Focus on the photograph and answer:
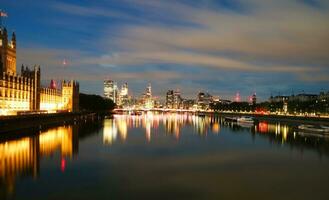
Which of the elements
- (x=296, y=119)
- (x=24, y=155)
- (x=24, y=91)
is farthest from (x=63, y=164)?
(x=296, y=119)

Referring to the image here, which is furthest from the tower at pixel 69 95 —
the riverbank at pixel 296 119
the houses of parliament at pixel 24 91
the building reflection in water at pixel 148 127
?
the riverbank at pixel 296 119

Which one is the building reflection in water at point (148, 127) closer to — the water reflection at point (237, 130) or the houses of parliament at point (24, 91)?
the water reflection at point (237, 130)

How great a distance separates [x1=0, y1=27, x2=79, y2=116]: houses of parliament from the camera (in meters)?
68.5

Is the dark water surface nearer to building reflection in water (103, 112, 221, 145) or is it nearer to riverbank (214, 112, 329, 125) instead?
building reflection in water (103, 112, 221, 145)

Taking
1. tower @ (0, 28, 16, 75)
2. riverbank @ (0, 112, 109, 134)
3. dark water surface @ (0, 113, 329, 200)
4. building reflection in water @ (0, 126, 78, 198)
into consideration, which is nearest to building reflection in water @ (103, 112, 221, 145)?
building reflection in water @ (0, 126, 78, 198)

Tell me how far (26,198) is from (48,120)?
57.0 meters

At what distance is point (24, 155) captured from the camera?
34.1 meters

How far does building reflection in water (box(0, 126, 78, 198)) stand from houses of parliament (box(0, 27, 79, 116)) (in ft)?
81.1

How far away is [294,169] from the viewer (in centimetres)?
3192

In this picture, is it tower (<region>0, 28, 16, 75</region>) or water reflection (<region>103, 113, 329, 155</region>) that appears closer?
water reflection (<region>103, 113, 329, 155</region>)

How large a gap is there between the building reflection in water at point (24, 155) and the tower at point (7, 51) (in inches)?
1960

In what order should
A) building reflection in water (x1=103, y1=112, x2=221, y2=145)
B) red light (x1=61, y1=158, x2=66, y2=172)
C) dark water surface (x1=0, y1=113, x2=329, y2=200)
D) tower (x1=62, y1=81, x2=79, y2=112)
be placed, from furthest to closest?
1. tower (x1=62, y1=81, x2=79, y2=112)
2. building reflection in water (x1=103, y1=112, x2=221, y2=145)
3. red light (x1=61, y1=158, x2=66, y2=172)
4. dark water surface (x1=0, y1=113, x2=329, y2=200)

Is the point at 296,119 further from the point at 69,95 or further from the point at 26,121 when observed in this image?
the point at 26,121

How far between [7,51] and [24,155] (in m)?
66.4
